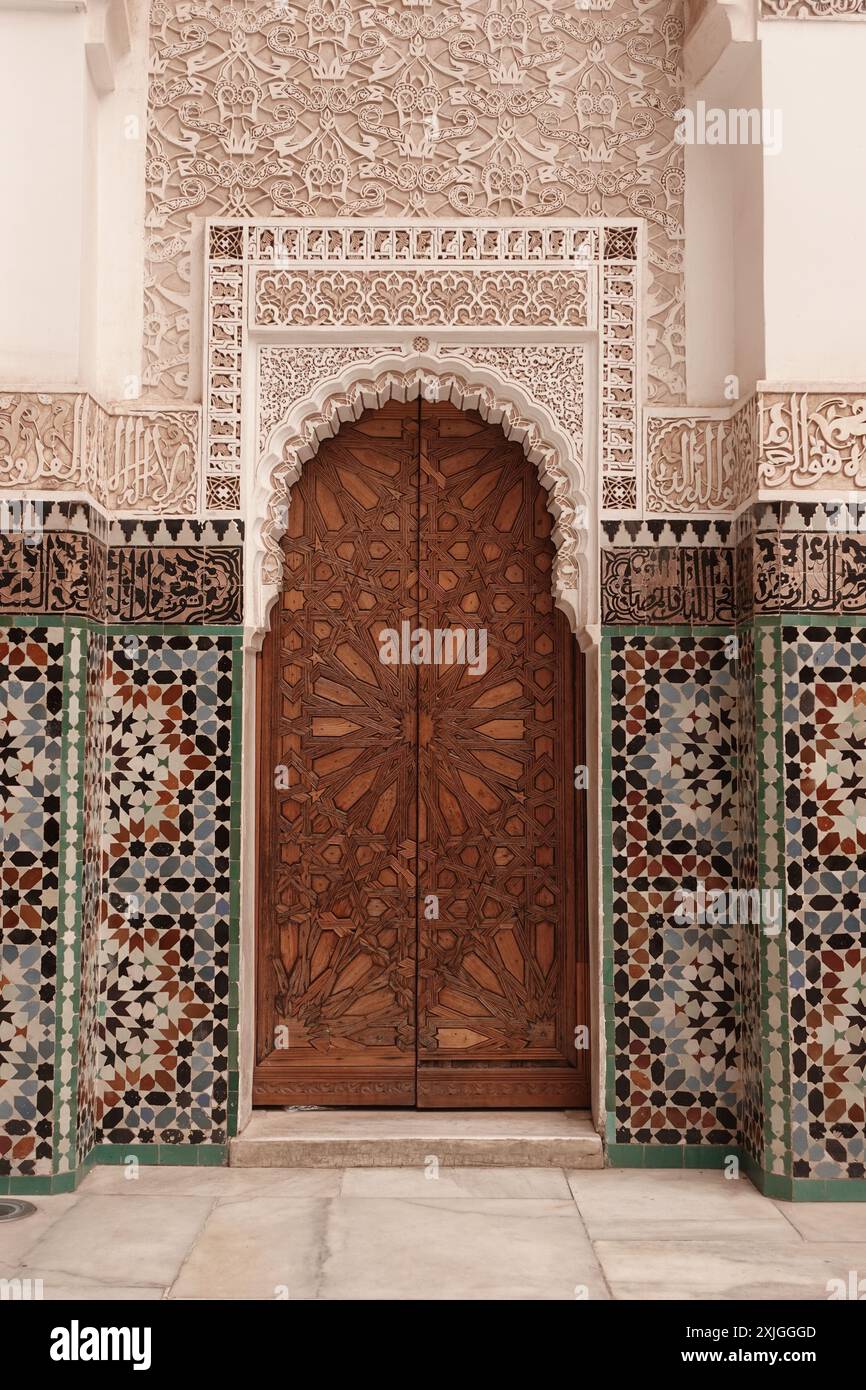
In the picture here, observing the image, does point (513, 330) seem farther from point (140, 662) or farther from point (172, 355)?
point (140, 662)

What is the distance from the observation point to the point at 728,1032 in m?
3.07

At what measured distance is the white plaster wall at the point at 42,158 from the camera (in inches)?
117

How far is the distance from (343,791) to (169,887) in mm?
515

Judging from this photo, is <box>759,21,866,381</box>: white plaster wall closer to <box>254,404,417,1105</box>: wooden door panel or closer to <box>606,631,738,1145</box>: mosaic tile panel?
<box>606,631,738,1145</box>: mosaic tile panel

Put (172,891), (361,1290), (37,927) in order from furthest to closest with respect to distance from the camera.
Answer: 1. (172,891)
2. (37,927)
3. (361,1290)

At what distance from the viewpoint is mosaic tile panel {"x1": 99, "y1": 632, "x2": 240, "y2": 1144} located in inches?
120

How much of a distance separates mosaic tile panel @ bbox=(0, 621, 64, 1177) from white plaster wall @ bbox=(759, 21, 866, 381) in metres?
1.87

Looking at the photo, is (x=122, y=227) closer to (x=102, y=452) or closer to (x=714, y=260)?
(x=102, y=452)

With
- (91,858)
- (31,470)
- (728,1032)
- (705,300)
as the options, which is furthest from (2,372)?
(728,1032)

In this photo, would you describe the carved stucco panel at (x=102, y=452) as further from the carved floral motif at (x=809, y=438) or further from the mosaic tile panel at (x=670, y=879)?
the carved floral motif at (x=809, y=438)

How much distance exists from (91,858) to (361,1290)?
1.22 metres

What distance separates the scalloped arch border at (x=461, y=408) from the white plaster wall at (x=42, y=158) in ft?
1.86

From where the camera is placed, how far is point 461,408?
326 centimetres

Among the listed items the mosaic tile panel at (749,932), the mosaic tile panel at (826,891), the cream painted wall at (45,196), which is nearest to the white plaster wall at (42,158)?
the cream painted wall at (45,196)
